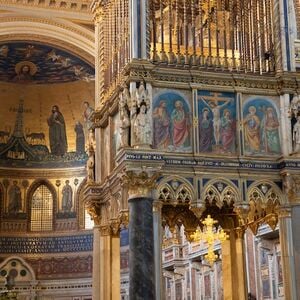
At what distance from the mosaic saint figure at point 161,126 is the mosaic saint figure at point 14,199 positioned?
14.5m

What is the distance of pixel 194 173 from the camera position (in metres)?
13.6

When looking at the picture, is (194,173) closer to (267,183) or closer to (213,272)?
(267,183)

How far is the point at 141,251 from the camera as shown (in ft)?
41.9

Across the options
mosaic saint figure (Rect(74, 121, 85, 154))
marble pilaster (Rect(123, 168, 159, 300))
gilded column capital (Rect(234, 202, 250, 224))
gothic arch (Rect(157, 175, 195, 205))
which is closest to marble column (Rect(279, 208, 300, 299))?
gilded column capital (Rect(234, 202, 250, 224))

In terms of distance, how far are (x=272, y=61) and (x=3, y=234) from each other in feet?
48.8

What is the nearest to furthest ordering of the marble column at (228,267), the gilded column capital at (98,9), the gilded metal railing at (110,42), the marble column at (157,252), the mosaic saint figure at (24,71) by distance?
the marble column at (157,252), the gilded metal railing at (110,42), the marble column at (228,267), the gilded column capital at (98,9), the mosaic saint figure at (24,71)

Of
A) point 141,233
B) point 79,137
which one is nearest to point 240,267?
point 141,233

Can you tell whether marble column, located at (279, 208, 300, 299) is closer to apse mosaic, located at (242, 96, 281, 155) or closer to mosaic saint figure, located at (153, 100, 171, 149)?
apse mosaic, located at (242, 96, 281, 155)

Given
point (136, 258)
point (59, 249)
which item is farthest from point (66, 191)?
point (136, 258)

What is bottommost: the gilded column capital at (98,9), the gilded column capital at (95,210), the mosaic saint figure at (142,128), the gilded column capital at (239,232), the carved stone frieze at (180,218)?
the gilded column capital at (239,232)

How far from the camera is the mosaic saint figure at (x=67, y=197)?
2752 cm

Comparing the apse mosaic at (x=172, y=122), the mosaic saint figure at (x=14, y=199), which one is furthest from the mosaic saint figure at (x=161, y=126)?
the mosaic saint figure at (x=14, y=199)

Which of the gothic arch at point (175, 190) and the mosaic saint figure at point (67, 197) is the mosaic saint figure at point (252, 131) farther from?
the mosaic saint figure at point (67, 197)

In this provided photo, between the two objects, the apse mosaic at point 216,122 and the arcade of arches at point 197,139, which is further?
the apse mosaic at point 216,122
